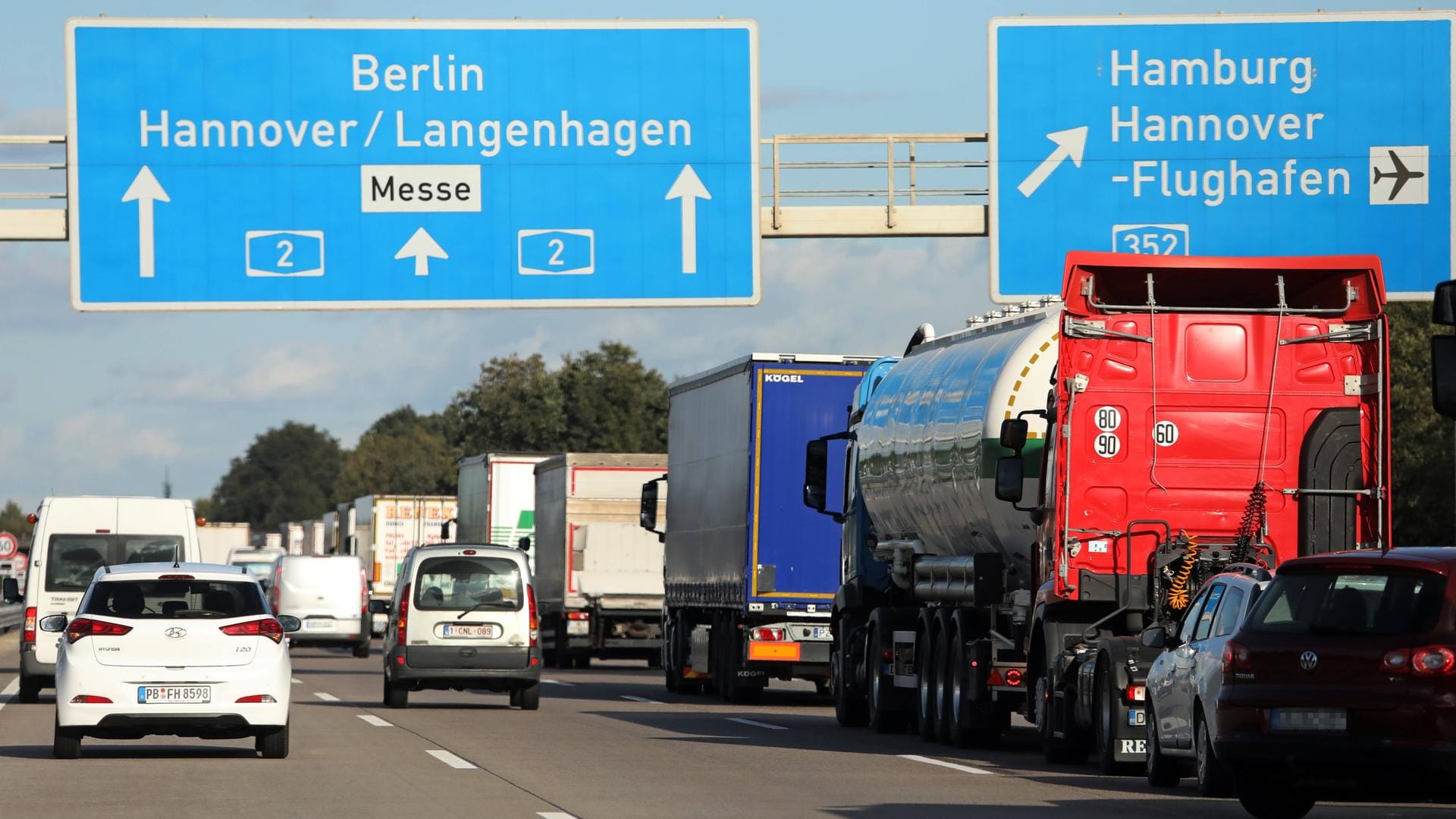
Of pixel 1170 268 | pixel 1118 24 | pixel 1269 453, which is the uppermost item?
pixel 1118 24

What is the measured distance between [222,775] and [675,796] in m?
3.76

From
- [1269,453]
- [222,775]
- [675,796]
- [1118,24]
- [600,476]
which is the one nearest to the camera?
[675,796]

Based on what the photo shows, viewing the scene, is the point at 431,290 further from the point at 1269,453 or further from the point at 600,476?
the point at 600,476

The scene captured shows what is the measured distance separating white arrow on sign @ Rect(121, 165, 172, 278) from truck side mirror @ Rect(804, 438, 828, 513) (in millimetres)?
8130

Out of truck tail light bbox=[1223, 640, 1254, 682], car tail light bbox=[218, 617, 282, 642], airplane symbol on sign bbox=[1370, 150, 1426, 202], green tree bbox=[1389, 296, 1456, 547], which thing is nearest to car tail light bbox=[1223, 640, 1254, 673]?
truck tail light bbox=[1223, 640, 1254, 682]

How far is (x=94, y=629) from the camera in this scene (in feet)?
63.6

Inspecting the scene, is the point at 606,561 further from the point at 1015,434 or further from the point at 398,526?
the point at 1015,434

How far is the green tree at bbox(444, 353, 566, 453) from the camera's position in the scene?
115 m

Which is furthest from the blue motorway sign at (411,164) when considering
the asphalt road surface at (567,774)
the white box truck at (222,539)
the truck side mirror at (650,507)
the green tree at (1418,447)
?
the white box truck at (222,539)

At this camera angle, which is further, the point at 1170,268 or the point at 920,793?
the point at 1170,268

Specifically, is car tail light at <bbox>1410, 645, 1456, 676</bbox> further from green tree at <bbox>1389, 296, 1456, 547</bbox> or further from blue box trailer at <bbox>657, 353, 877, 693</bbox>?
green tree at <bbox>1389, 296, 1456, 547</bbox>

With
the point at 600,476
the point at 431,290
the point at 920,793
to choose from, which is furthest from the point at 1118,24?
the point at 600,476

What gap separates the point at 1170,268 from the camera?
63.9 feet

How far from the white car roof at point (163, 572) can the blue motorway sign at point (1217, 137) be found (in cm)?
778
